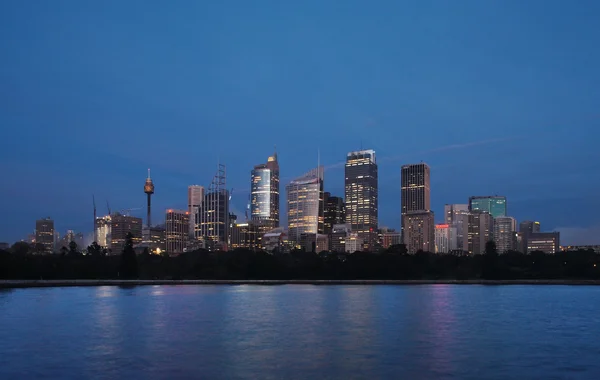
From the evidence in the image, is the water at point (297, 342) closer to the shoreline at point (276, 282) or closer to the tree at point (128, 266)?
the shoreline at point (276, 282)

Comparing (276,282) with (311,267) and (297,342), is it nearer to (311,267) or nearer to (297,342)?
(311,267)

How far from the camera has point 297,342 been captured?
127 feet

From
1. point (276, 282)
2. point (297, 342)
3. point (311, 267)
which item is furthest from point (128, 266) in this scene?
point (297, 342)

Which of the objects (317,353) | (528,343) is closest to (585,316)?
(528,343)

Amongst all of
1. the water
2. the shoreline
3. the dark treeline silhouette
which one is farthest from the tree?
the water

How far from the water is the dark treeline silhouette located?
256ft

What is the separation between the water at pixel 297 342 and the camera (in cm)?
2958

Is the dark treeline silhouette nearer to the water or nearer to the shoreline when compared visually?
the shoreline

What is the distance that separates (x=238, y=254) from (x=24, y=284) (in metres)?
58.7

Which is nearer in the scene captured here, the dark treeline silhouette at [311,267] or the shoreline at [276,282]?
the shoreline at [276,282]

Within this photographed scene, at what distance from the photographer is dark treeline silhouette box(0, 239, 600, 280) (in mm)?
140750

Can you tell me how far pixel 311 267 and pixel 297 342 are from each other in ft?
375

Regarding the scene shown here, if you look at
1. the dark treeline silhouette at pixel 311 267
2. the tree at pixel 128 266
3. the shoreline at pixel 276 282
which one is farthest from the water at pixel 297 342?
Answer: the dark treeline silhouette at pixel 311 267

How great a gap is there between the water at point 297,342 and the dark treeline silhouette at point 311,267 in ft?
256
